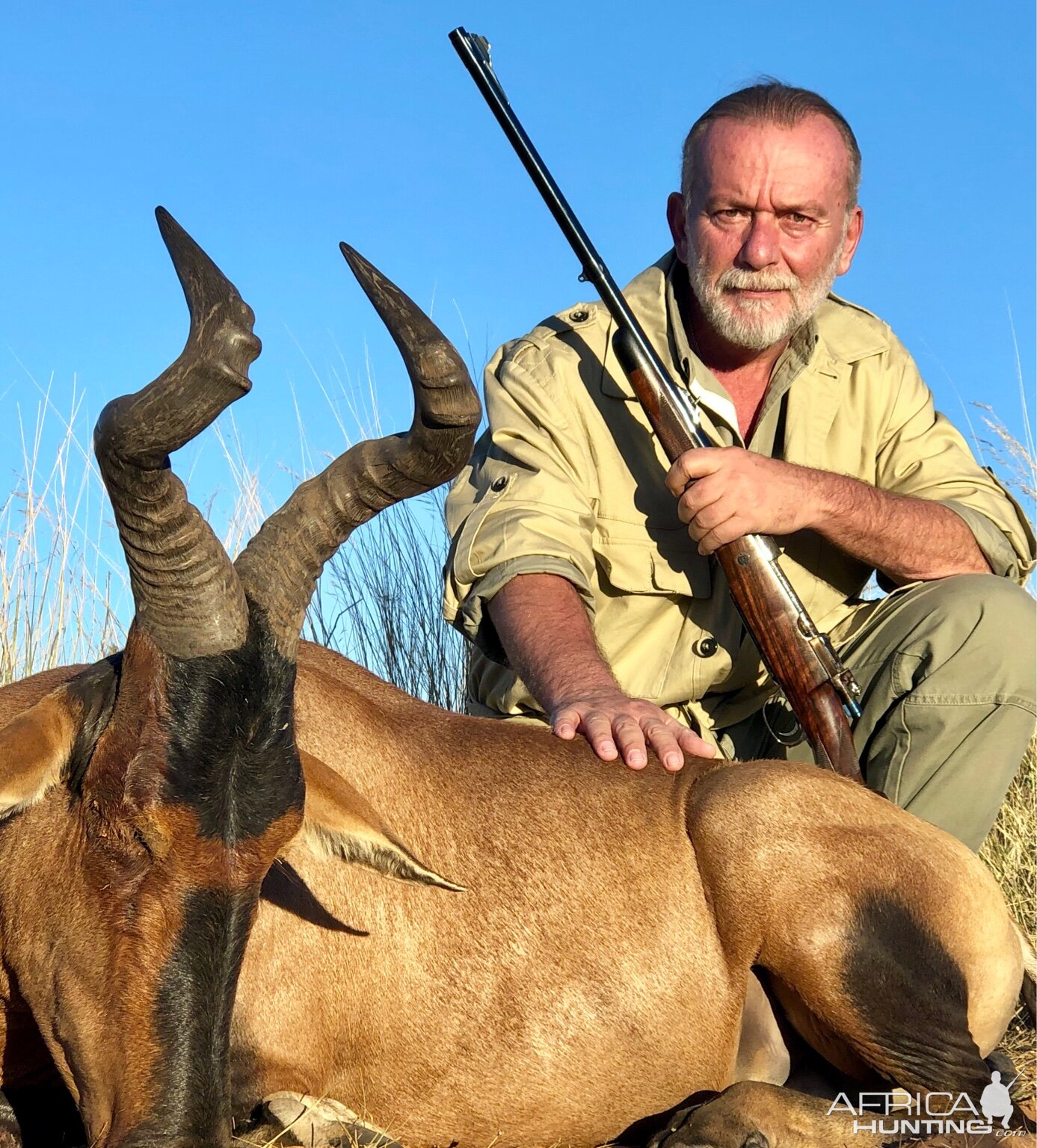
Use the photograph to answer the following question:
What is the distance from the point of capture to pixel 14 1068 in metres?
4.80

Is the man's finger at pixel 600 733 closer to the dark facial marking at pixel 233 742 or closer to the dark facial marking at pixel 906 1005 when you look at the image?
the dark facial marking at pixel 906 1005

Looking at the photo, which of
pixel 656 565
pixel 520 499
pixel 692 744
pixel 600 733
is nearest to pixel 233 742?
pixel 600 733

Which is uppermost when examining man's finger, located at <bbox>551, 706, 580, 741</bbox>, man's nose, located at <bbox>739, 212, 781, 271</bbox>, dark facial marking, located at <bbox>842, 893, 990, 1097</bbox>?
man's nose, located at <bbox>739, 212, 781, 271</bbox>

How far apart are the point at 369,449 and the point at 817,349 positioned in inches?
124

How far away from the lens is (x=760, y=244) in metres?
6.73

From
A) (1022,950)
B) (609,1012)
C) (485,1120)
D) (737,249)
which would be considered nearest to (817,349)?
(737,249)

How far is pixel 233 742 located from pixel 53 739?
566 mm

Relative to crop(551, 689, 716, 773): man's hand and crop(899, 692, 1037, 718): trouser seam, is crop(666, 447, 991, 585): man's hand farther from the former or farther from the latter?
crop(551, 689, 716, 773): man's hand

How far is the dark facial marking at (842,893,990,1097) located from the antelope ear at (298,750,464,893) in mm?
1389

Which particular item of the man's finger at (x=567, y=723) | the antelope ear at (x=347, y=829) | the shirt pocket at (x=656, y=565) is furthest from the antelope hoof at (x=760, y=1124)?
the shirt pocket at (x=656, y=565)

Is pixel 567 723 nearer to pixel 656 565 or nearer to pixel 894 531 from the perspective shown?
pixel 656 565

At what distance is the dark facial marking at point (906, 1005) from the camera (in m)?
4.85

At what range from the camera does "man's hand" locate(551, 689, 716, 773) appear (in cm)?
530

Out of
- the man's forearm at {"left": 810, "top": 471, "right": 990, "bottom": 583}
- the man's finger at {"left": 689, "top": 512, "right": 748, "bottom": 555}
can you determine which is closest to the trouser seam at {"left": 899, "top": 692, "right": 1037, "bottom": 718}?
the man's forearm at {"left": 810, "top": 471, "right": 990, "bottom": 583}
